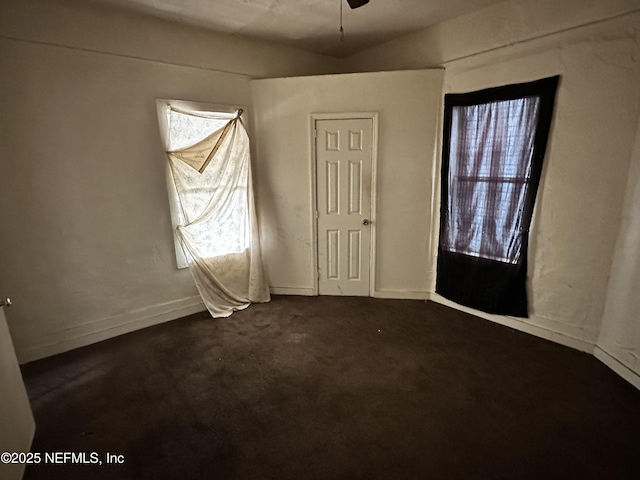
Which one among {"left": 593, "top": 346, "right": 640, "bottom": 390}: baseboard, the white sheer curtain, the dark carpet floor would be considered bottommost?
the dark carpet floor

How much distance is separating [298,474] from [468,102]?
326cm

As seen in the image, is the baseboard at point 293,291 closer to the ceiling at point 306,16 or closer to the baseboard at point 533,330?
the baseboard at point 533,330

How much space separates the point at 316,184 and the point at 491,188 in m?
1.77

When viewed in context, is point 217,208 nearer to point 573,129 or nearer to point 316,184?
point 316,184

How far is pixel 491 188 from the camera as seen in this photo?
9.95ft

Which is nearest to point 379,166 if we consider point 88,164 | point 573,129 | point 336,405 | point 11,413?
point 573,129

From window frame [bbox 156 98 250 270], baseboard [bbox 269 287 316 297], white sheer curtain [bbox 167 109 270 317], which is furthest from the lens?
baseboard [bbox 269 287 316 297]

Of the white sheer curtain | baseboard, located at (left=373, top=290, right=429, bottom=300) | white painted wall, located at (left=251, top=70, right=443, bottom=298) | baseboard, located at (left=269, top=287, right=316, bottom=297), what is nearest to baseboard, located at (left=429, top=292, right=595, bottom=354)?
baseboard, located at (left=373, top=290, right=429, bottom=300)

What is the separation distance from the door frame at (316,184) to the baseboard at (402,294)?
0.09 metres

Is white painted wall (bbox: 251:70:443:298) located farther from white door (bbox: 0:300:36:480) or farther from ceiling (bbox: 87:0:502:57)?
white door (bbox: 0:300:36:480)

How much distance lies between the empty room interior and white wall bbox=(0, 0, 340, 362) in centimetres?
2

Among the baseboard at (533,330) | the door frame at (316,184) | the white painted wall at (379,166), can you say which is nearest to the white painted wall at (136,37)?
the white painted wall at (379,166)

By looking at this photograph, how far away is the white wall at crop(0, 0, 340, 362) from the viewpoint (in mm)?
2512

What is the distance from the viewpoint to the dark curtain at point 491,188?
2756 mm
